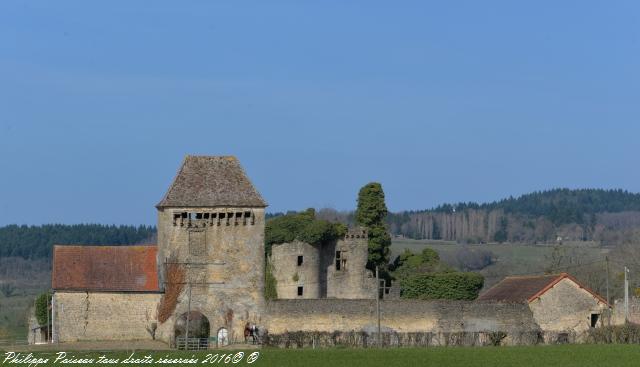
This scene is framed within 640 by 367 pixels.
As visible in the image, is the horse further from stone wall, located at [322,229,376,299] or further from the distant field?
the distant field

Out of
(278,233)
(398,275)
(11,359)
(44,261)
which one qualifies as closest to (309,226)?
(278,233)

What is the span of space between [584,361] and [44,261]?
493ft

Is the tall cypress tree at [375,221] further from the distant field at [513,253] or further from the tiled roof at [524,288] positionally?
the distant field at [513,253]

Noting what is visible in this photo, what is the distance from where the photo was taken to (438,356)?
51.7 metres

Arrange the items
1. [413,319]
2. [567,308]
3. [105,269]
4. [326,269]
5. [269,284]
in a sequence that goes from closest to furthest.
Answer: [105,269] < [413,319] < [567,308] < [269,284] < [326,269]

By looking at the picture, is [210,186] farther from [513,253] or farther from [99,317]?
[513,253]

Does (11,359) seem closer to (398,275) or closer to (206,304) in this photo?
(206,304)

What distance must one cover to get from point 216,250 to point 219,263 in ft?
→ 1.92

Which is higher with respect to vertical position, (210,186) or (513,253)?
(513,253)

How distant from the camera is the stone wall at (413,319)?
6338 centimetres

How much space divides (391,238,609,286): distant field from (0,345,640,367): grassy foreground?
264ft

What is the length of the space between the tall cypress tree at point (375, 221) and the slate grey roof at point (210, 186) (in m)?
13.3

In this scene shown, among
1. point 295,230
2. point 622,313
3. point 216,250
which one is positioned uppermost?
point 295,230

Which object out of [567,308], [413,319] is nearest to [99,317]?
[413,319]
